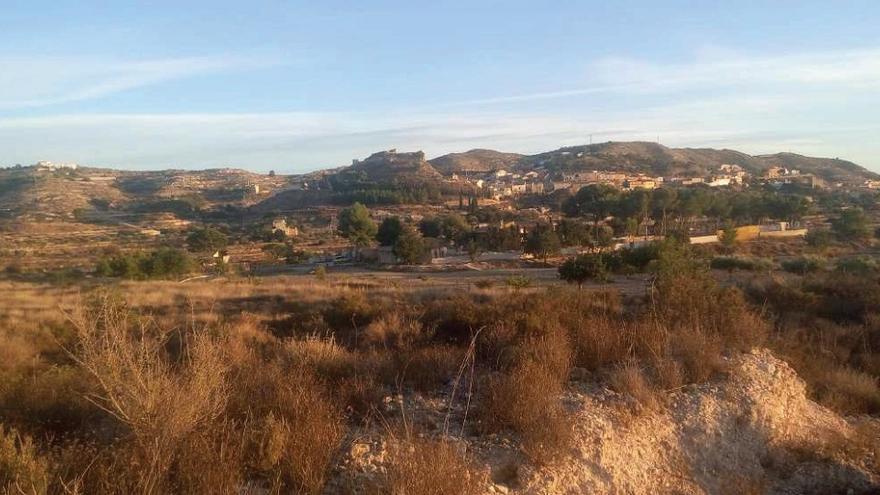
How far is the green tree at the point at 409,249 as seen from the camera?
173 feet

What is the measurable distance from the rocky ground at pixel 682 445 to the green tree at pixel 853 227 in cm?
5903

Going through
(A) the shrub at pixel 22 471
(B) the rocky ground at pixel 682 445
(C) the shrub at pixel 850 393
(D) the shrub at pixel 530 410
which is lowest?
(C) the shrub at pixel 850 393

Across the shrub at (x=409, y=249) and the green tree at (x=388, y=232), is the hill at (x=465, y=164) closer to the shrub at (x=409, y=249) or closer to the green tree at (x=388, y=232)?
the green tree at (x=388, y=232)

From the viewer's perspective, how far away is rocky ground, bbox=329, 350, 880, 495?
527 centimetres

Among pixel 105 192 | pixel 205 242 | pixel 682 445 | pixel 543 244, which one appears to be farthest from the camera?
pixel 105 192

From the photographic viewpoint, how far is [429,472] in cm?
421

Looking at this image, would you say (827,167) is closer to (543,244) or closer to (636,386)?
(543,244)

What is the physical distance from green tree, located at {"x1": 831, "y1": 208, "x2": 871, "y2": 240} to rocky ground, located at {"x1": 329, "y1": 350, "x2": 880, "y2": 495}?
5903 centimetres

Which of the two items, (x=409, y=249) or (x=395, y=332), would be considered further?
(x=409, y=249)

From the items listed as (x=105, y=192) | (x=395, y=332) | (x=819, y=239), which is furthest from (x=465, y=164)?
(x=395, y=332)

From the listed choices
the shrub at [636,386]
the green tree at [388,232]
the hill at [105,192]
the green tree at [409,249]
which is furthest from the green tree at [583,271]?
the hill at [105,192]

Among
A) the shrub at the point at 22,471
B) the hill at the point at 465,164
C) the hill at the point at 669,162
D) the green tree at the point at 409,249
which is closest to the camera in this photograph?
the shrub at the point at 22,471

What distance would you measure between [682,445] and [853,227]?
61669 mm

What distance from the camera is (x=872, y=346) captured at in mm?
11773
